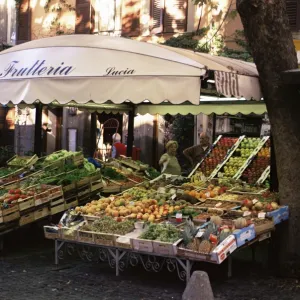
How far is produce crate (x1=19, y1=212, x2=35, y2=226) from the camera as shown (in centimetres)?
825

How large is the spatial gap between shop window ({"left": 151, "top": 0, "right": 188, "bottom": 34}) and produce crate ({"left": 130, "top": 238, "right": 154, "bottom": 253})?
1212cm

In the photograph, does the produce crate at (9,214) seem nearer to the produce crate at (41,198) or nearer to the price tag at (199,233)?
the produce crate at (41,198)

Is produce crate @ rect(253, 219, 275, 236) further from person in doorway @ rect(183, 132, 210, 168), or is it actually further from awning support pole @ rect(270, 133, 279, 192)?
person in doorway @ rect(183, 132, 210, 168)

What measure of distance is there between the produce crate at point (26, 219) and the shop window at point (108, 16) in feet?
38.4

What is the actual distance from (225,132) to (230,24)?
3.19 meters

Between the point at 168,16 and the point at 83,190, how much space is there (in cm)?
1027

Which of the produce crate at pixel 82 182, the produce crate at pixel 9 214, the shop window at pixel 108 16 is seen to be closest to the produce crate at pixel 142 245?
the produce crate at pixel 9 214

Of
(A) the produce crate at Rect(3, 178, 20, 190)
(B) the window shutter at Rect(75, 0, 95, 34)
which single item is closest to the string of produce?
(A) the produce crate at Rect(3, 178, 20, 190)

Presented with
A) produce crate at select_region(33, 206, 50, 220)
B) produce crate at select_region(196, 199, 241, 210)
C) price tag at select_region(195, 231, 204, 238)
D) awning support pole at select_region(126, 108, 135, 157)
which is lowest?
produce crate at select_region(33, 206, 50, 220)

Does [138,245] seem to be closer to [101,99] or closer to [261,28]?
[101,99]

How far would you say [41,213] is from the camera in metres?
8.55

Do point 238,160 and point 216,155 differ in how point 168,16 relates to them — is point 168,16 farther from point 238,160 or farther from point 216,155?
point 238,160

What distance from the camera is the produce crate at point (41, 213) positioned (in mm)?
8477

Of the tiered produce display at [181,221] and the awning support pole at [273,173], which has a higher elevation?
the awning support pole at [273,173]
